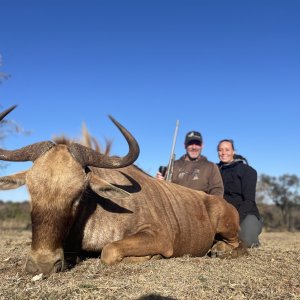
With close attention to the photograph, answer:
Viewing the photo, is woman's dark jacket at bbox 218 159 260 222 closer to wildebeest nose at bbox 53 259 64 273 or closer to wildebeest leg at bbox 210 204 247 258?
wildebeest leg at bbox 210 204 247 258

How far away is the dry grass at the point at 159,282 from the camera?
14.1 ft

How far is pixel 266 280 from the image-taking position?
203 inches

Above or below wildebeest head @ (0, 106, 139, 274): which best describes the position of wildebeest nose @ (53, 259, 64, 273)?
below

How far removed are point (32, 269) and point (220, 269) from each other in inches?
90.3

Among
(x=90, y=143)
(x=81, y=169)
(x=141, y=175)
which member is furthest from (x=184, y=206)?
(x=81, y=169)

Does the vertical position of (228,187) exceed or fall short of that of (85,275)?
it exceeds it

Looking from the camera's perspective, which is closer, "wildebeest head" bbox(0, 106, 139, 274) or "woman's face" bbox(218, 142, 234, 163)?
"wildebeest head" bbox(0, 106, 139, 274)

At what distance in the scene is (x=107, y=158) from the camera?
6.11m

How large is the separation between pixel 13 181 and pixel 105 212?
1334 mm

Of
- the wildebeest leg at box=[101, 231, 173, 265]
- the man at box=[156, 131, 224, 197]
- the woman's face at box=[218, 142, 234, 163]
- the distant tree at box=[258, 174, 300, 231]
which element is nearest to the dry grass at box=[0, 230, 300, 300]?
the wildebeest leg at box=[101, 231, 173, 265]

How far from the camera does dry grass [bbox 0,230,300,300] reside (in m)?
4.29

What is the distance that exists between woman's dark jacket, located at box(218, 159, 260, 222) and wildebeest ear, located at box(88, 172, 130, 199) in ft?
15.9

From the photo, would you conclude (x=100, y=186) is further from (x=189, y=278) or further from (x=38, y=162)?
(x=189, y=278)

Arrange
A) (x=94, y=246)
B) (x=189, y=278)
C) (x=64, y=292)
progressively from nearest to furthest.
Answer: (x=64, y=292)
(x=189, y=278)
(x=94, y=246)
